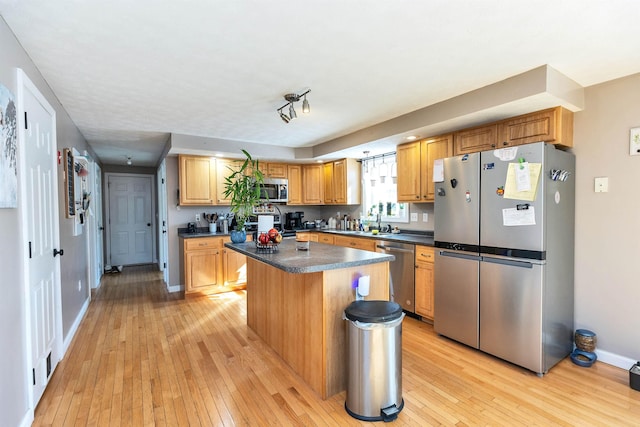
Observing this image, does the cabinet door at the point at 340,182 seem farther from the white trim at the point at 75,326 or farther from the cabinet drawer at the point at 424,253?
the white trim at the point at 75,326

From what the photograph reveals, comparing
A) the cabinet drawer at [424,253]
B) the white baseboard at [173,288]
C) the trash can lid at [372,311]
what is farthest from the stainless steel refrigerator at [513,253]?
the white baseboard at [173,288]

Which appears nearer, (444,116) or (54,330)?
(54,330)

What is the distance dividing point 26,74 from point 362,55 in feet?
7.23

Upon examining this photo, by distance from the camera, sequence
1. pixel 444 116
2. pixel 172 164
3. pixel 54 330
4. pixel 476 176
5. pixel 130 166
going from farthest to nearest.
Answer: pixel 130 166
pixel 172 164
pixel 444 116
pixel 476 176
pixel 54 330

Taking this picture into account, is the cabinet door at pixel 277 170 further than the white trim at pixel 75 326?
Yes

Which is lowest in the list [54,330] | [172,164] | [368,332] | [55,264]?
[54,330]

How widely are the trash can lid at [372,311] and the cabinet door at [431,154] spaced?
197cm

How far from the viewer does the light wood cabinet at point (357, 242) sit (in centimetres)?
423

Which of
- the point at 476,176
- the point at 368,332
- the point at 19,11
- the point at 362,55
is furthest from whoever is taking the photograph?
the point at 476,176

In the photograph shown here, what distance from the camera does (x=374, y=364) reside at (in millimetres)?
1933

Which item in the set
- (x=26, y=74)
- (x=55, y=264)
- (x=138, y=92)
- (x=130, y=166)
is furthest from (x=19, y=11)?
(x=130, y=166)

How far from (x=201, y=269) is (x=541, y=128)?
4480mm

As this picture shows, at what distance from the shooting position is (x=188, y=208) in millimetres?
5172

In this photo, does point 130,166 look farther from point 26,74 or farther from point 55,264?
point 26,74
